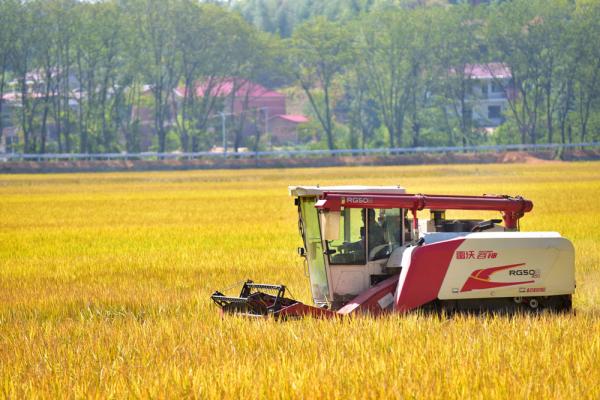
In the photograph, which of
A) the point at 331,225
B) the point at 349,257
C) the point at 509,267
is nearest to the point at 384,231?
the point at 349,257

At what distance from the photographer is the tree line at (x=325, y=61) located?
101875 millimetres

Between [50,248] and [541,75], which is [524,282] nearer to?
[50,248]

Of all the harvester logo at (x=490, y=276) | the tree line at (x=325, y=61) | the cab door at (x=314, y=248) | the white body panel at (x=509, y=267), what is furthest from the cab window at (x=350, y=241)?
the tree line at (x=325, y=61)

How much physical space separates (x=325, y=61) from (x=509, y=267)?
317 feet

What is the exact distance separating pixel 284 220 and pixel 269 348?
24481 mm

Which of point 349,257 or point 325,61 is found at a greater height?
point 325,61

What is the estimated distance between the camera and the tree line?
10188cm

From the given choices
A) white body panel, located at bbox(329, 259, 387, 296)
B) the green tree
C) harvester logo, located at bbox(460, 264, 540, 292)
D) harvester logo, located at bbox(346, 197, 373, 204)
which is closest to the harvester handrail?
harvester logo, located at bbox(346, 197, 373, 204)

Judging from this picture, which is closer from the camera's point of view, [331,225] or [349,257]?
[331,225]

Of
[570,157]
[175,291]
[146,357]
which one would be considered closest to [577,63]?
[570,157]

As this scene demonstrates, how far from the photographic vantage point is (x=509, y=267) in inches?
508

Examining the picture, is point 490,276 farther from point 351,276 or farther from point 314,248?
point 314,248

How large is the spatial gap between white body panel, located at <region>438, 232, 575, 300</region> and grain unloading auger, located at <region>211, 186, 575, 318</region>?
1 centimetres

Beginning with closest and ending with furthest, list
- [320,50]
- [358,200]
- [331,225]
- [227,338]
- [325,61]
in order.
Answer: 1. [227,338]
2. [331,225]
3. [358,200]
4. [320,50]
5. [325,61]
